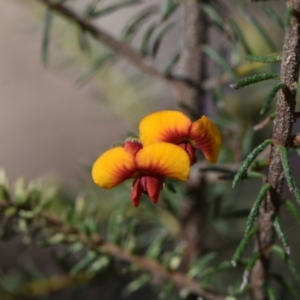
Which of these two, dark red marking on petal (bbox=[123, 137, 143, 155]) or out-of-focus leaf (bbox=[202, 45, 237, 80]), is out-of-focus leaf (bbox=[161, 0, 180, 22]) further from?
dark red marking on petal (bbox=[123, 137, 143, 155])

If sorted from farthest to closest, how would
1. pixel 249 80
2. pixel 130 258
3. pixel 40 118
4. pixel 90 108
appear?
pixel 40 118
pixel 90 108
pixel 130 258
pixel 249 80

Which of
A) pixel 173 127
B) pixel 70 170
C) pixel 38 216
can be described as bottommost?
pixel 70 170

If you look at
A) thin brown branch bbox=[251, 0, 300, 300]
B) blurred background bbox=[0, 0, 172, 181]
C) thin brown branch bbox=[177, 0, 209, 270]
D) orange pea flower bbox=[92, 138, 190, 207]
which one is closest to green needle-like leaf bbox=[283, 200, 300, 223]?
thin brown branch bbox=[251, 0, 300, 300]

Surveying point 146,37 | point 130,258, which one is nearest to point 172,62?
point 146,37

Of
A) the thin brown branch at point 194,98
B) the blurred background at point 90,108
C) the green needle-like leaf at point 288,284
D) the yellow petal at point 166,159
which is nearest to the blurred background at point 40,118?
the blurred background at point 90,108

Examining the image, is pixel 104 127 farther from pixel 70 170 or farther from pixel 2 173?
pixel 2 173

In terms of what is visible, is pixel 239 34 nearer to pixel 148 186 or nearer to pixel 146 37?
pixel 146 37

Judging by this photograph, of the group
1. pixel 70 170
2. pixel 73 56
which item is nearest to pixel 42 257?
pixel 70 170
